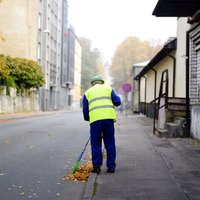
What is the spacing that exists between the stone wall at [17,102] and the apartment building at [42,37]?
5.44 m

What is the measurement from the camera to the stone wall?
1378 inches

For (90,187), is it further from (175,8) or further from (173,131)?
(173,131)

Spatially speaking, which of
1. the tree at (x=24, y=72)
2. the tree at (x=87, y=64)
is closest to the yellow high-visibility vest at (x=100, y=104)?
the tree at (x=24, y=72)

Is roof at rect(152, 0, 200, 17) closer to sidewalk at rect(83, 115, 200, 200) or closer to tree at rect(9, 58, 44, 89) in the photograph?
sidewalk at rect(83, 115, 200, 200)

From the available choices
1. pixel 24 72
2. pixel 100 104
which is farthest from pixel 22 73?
pixel 100 104

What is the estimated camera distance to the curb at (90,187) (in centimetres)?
552

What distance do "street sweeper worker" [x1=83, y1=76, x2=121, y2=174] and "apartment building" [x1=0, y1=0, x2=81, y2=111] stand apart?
39487 millimetres

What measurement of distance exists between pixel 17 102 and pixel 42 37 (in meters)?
17.3

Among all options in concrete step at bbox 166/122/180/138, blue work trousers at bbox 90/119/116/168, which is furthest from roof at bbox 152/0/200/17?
blue work trousers at bbox 90/119/116/168

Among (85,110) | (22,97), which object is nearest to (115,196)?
(85,110)

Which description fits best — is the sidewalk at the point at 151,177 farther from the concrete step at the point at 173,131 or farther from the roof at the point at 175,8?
the roof at the point at 175,8

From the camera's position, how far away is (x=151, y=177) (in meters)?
6.79

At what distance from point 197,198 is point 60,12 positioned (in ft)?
216

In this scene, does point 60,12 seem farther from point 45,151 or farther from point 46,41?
point 45,151
